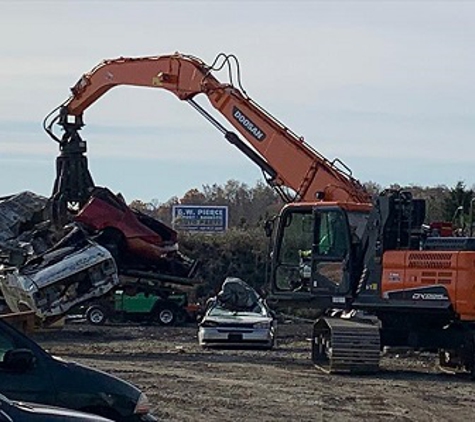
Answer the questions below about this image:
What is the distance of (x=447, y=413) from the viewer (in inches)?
632

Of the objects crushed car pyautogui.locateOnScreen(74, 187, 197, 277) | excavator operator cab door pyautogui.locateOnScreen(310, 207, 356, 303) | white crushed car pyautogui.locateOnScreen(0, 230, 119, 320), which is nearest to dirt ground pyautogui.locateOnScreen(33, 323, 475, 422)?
white crushed car pyautogui.locateOnScreen(0, 230, 119, 320)

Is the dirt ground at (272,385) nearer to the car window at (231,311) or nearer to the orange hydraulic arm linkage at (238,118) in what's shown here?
the car window at (231,311)

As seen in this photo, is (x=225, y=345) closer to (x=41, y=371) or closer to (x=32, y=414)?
(x=41, y=371)

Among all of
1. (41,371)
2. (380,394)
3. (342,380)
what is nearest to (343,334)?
(342,380)

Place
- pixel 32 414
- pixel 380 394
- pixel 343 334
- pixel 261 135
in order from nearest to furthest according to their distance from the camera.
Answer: pixel 32 414 → pixel 380 394 → pixel 343 334 → pixel 261 135

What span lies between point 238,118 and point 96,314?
56.5 ft

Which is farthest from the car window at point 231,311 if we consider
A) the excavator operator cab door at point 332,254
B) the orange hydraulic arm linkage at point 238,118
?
the excavator operator cab door at point 332,254

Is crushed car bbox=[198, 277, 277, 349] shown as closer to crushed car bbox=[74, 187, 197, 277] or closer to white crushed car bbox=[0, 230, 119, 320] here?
crushed car bbox=[74, 187, 197, 277]

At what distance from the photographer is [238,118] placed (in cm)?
2531

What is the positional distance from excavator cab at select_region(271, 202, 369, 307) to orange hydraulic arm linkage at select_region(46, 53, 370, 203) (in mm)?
2130

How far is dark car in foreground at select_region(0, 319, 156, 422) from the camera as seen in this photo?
396 inches

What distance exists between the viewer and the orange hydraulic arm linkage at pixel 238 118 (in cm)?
2416

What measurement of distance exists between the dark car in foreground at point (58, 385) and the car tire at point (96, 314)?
99.4 ft

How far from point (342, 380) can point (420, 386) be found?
1304 millimetres
